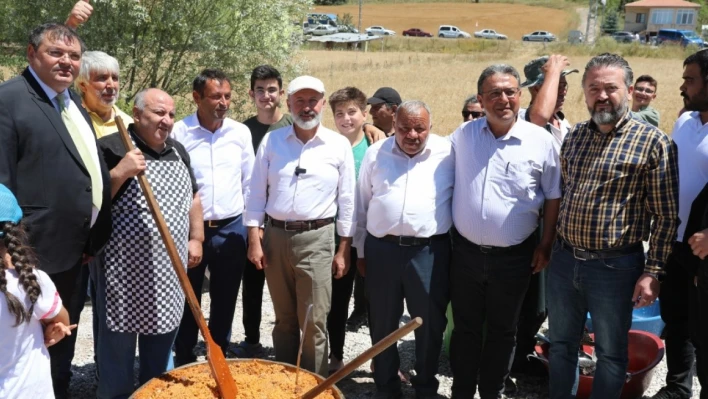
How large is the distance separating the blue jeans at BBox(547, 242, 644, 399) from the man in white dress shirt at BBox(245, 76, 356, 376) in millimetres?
1483

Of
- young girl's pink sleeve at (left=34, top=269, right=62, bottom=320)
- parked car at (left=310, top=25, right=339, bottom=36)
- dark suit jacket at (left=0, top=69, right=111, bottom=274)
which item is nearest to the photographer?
young girl's pink sleeve at (left=34, top=269, right=62, bottom=320)

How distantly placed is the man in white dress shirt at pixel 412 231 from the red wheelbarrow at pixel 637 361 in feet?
3.39

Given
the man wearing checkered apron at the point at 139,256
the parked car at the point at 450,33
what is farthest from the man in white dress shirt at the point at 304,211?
the parked car at the point at 450,33

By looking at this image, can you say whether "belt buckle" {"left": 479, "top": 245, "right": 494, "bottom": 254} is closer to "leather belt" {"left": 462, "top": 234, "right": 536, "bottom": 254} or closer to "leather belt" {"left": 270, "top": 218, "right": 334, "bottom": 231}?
"leather belt" {"left": 462, "top": 234, "right": 536, "bottom": 254}

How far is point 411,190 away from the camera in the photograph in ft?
14.9

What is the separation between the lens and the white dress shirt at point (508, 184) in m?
4.31

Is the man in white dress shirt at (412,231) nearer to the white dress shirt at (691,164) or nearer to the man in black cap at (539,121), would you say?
the man in black cap at (539,121)

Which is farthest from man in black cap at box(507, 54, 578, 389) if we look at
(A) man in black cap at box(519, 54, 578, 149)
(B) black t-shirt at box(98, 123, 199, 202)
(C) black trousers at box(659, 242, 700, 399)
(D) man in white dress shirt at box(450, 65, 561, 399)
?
(B) black t-shirt at box(98, 123, 199, 202)

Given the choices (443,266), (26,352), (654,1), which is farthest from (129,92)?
(654,1)

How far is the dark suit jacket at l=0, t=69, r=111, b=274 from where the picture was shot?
140 inches

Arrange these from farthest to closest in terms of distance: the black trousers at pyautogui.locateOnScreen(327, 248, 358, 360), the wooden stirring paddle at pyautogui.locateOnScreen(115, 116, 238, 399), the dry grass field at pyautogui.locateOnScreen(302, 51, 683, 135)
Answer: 1. the dry grass field at pyautogui.locateOnScreen(302, 51, 683, 135)
2. the black trousers at pyautogui.locateOnScreen(327, 248, 358, 360)
3. the wooden stirring paddle at pyautogui.locateOnScreen(115, 116, 238, 399)

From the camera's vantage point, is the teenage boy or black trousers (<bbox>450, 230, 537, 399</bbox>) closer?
black trousers (<bbox>450, 230, 537, 399</bbox>)

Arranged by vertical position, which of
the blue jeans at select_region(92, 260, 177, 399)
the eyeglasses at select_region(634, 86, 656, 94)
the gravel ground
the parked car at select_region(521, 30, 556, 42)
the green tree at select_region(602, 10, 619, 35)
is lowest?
the gravel ground

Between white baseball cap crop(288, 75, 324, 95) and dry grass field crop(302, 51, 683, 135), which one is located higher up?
white baseball cap crop(288, 75, 324, 95)
